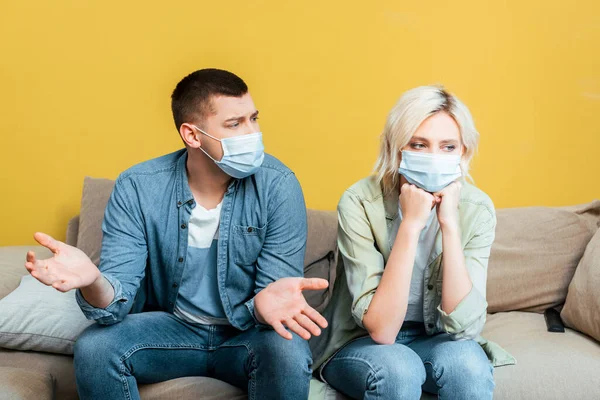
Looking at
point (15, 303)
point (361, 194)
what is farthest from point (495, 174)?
point (15, 303)

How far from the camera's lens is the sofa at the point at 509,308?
2025 millimetres

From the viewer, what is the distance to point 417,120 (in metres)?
2.02

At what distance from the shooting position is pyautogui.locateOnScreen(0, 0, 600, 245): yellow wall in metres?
2.91

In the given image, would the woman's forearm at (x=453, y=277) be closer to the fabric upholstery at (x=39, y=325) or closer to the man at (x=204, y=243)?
the man at (x=204, y=243)

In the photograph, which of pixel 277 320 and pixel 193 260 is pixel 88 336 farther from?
pixel 277 320

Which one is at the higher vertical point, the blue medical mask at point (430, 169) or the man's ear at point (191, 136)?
the man's ear at point (191, 136)

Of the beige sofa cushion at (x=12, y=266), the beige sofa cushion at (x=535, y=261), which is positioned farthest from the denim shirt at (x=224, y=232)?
the beige sofa cushion at (x=535, y=261)

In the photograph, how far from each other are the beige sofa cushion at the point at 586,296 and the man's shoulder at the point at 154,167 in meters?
1.28

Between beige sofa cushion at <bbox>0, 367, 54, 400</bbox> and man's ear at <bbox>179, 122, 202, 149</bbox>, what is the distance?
75cm

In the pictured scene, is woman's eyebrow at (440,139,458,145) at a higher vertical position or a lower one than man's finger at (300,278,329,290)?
higher

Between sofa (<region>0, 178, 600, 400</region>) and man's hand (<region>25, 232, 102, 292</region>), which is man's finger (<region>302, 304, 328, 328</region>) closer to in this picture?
sofa (<region>0, 178, 600, 400</region>)

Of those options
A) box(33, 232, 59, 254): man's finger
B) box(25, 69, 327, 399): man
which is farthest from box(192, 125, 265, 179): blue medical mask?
box(33, 232, 59, 254): man's finger

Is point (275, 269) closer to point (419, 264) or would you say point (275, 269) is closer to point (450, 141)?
point (419, 264)

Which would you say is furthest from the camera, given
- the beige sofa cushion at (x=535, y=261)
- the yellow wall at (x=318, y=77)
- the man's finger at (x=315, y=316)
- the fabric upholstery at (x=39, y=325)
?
the yellow wall at (x=318, y=77)
